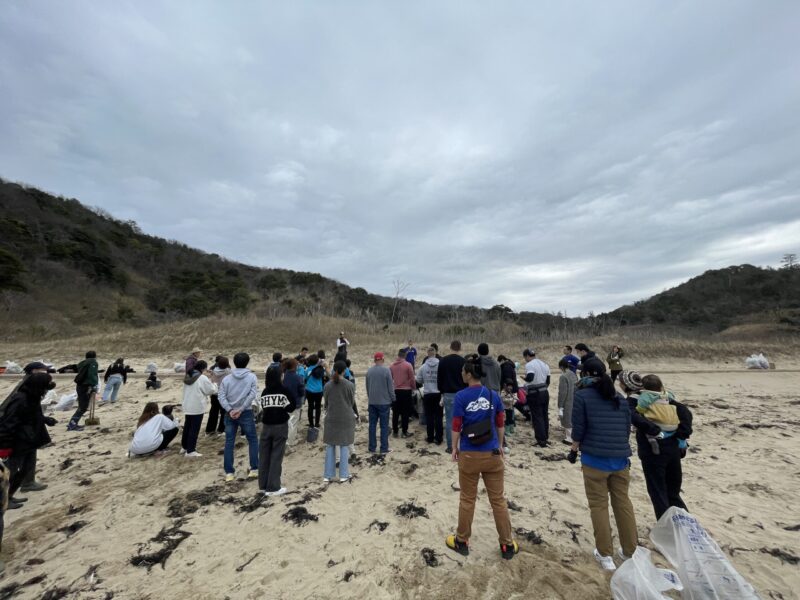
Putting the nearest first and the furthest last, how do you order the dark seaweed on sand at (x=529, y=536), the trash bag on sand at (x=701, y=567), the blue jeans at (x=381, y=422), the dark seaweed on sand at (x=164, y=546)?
the trash bag on sand at (x=701, y=567) → the dark seaweed on sand at (x=164, y=546) → the dark seaweed on sand at (x=529, y=536) → the blue jeans at (x=381, y=422)

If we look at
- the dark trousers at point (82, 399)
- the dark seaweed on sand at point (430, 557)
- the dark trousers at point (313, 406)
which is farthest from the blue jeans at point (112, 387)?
the dark seaweed on sand at point (430, 557)

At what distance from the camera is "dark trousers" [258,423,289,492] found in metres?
4.93

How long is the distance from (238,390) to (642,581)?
496cm

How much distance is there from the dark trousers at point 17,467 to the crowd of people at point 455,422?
2cm

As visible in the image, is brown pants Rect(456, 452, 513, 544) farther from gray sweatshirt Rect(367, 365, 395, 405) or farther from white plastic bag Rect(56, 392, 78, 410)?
white plastic bag Rect(56, 392, 78, 410)

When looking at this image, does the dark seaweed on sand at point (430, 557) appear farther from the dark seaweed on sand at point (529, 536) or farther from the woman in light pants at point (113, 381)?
the woman in light pants at point (113, 381)

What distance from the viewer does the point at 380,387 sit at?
619cm

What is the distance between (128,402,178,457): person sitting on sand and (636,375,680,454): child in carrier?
755cm

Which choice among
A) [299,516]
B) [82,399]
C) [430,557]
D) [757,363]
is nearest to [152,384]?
[82,399]

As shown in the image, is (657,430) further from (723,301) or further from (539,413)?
(723,301)

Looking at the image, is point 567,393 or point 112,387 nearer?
point 567,393

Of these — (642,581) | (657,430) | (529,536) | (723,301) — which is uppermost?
(723,301)

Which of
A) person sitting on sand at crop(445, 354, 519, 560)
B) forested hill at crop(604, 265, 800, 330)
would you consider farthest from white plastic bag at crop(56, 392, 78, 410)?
forested hill at crop(604, 265, 800, 330)

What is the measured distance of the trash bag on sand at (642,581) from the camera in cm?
261
